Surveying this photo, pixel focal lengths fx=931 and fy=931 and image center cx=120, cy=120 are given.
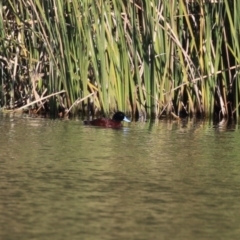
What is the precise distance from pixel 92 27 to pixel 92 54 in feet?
1.35

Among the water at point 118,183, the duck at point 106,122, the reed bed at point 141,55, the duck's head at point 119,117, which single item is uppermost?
the reed bed at point 141,55

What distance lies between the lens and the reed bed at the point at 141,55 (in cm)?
982

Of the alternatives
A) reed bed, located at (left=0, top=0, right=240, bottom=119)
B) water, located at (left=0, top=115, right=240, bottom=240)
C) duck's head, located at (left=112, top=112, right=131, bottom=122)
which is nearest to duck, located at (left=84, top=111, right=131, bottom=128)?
duck's head, located at (left=112, top=112, right=131, bottom=122)

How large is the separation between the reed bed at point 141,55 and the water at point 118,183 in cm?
101

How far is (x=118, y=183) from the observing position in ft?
19.4

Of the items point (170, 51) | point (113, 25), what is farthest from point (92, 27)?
point (170, 51)

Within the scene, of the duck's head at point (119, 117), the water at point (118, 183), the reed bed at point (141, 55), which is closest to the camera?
the water at point (118, 183)

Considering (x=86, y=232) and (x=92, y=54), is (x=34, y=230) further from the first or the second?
(x=92, y=54)

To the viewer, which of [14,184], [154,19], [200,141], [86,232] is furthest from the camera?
[154,19]

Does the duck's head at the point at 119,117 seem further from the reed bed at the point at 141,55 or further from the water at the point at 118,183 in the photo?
the reed bed at the point at 141,55

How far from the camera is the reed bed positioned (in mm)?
9820

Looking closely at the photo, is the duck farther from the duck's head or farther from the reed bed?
the reed bed

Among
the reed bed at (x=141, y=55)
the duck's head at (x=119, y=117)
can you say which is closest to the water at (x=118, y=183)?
the duck's head at (x=119, y=117)

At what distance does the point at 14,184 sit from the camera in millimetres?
5770
